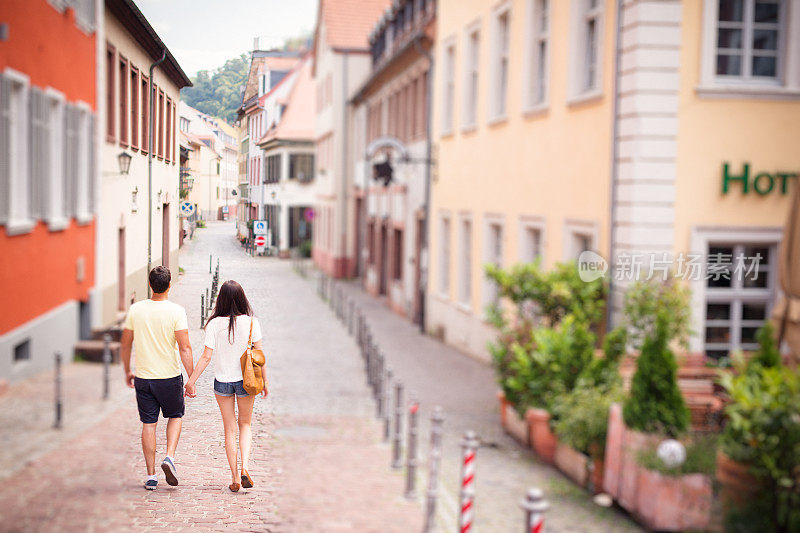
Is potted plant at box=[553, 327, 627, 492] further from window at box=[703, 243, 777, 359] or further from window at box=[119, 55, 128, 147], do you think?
window at box=[119, 55, 128, 147]

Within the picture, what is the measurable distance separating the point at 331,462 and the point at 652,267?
14.5 ft

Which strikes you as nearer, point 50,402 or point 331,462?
point 50,402

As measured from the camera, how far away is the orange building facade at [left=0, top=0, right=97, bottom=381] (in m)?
0.50

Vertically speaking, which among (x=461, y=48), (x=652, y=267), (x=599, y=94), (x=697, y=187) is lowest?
(x=652, y=267)

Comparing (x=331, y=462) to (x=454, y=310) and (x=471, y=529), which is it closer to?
(x=471, y=529)

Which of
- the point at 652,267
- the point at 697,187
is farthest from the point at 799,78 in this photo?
the point at 652,267

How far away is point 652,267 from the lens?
11453 mm

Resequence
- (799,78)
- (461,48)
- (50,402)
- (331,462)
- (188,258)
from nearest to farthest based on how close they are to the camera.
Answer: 1. (50,402)
2. (188,258)
3. (331,462)
4. (799,78)
5. (461,48)

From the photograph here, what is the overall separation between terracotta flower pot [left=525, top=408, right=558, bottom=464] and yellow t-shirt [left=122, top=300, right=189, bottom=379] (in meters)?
10.3

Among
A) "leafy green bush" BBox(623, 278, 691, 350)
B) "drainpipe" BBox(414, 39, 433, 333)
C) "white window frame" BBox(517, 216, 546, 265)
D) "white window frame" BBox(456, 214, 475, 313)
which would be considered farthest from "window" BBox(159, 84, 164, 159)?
"drainpipe" BBox(414, 39, 433, 333)

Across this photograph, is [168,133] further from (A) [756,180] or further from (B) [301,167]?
(A) [756,180]

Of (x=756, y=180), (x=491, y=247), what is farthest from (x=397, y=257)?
(x=756, y=180)

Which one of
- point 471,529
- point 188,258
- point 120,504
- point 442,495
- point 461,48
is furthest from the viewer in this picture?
point 461,48

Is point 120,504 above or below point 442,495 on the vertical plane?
above
